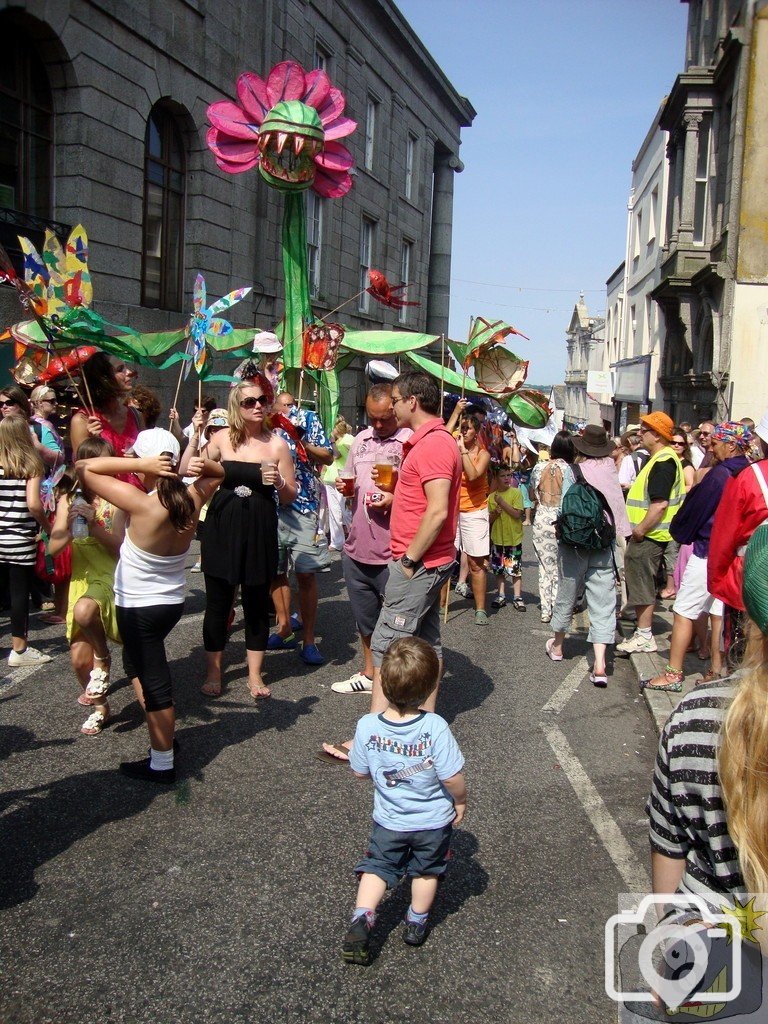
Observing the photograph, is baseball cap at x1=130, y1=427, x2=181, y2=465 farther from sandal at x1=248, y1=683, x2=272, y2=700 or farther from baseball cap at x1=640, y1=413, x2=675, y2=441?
baseball cap at x1=640, y1=413, x2=675, y2=441

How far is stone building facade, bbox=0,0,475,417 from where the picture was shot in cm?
1197

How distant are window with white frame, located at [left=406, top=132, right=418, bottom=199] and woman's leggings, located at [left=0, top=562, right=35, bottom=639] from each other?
75.3 ft

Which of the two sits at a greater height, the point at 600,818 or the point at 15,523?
the point at 15,523

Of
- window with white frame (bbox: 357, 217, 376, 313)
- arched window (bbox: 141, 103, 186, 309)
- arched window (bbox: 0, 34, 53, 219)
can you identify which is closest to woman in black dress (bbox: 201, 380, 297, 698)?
arched window (bbox: 0, 34, 53, 219)

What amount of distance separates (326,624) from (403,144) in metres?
22.0

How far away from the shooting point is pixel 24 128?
1191cm

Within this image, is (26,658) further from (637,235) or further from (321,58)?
(637,235)

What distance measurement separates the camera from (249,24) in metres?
16.3

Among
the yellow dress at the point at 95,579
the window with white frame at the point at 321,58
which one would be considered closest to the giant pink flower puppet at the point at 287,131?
the yellow dress at the point at 95,579

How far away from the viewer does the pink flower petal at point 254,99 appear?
8422 millimetres

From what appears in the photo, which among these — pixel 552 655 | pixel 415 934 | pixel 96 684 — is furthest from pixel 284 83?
pixel 415 934

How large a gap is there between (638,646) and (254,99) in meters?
6.16

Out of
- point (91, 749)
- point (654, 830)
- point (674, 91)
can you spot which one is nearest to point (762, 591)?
point (654, 830)

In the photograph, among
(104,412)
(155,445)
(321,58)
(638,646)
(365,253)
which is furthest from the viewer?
(365,253)
